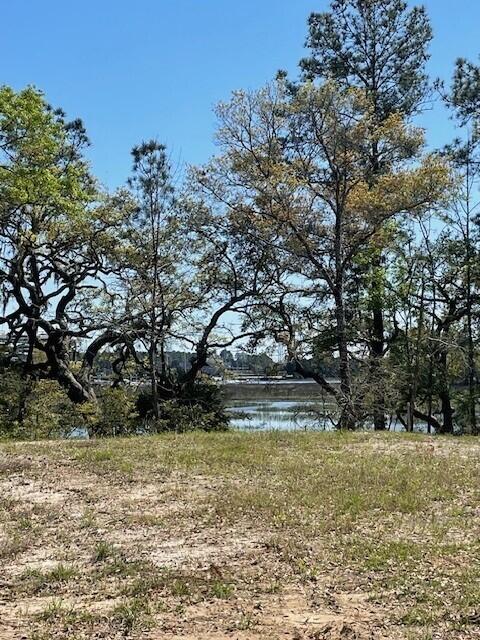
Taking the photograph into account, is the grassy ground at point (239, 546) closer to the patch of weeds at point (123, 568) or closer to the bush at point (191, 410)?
the patch of weeds at point (123, 568)

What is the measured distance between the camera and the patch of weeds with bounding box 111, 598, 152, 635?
3.60 m

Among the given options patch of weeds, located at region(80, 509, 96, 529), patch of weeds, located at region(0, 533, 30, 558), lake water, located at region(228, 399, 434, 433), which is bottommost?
patch of weeds, located at region(0, 533, 30, 558)

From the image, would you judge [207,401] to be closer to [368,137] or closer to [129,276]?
[129,276]

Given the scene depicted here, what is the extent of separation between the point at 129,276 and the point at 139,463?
9253mm

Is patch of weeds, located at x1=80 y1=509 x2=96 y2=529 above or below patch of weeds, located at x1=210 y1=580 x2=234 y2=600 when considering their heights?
above

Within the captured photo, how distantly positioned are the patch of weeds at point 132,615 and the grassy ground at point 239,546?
1cm

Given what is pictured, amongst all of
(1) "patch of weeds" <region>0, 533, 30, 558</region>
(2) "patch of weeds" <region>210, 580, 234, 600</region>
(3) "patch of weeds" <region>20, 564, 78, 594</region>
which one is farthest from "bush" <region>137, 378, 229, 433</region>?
(2) "patch of weeds" <region>210, 580, 234, 600</region>

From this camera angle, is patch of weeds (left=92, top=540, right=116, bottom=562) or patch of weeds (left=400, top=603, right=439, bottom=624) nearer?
patch of weeds (left=400, top=603, right=439, bottom=624)

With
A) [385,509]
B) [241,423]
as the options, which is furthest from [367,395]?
[385,509]

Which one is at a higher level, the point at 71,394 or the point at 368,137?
the point at 368,137

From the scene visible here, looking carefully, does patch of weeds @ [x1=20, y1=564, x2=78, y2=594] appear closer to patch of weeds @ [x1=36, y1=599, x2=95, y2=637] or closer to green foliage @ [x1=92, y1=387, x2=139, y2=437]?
patch of weeds @ [x1=36, y1=599, x2=95, y2=637]

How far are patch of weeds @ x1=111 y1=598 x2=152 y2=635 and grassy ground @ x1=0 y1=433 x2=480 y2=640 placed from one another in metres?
0.01

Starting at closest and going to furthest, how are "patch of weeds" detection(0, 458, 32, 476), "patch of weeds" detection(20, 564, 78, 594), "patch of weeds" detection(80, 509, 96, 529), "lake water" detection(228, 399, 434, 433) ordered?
"patch of weeds" detection(20, 564, 78, 594) → "patch of weeds" detection(80, 509, 96, 529) → "patch of weeds" detection(0, 458, 32, 476) → "lake water" detection(228, 399, 434, 433)

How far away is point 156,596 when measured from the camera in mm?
4055
